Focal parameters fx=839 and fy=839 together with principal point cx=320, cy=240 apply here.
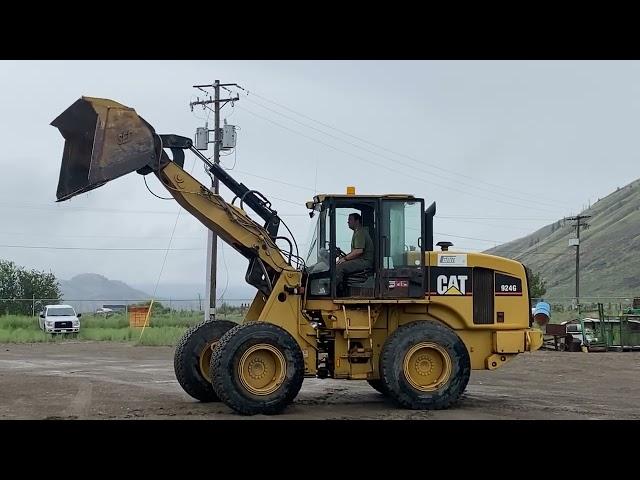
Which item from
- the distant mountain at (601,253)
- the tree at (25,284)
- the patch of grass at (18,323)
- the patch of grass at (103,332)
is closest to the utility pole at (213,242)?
the patch of grass at (103,332)

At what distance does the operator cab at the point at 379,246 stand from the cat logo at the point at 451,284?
1.08 ft

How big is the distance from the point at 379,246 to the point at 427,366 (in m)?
1.80

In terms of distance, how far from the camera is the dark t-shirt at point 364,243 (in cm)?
1191

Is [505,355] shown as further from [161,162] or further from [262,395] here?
[161,162]

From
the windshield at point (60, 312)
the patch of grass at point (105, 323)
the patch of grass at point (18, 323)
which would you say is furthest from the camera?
the patch of grass at point (105, 323)

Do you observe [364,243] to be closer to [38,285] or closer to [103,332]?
[103,332]

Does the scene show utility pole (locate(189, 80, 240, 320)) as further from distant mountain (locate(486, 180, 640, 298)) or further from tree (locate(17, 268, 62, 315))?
distant mountain (locate(486, 180, 640, 298))

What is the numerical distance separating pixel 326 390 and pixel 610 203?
112 meters

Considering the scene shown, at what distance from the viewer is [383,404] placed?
12445 millimetres

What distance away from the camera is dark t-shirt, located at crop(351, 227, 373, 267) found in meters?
11.9

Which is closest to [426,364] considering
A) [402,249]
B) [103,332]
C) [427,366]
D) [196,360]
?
[427,366]

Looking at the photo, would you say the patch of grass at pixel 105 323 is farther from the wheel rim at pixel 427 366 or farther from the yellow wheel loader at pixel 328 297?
the wheel rim at pixel 427 366

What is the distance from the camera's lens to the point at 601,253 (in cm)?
8900
